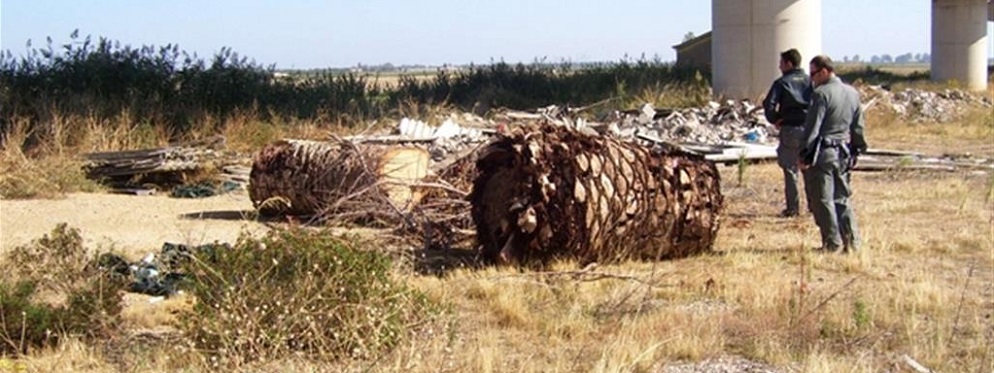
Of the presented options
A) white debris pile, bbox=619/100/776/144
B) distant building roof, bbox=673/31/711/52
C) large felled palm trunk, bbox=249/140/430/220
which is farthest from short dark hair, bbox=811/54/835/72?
distant building roof, bbox=673/31/711/52

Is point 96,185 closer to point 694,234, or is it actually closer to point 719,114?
point 694,234

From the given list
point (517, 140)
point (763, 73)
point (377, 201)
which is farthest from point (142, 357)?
point (763, 73)

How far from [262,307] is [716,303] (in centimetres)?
348

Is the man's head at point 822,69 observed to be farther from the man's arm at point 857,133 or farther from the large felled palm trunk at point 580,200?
the large felled palm trunk at point 580,200

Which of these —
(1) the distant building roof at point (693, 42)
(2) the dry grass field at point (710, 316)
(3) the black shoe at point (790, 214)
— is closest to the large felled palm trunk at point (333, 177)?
(2) the dry grass field at point (710, 316)

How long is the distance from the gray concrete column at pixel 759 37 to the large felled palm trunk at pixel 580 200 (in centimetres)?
1956

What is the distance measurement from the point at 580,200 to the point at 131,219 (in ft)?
21.1

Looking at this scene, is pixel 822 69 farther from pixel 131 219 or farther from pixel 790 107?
pixel 131 219

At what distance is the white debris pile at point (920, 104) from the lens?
3058 centimetres

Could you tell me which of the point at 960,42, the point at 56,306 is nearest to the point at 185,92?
the point at 56,306

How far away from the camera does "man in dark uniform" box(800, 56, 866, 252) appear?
10.8 m

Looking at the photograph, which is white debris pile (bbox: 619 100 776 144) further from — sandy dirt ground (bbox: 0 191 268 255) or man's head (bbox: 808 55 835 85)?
man's head (bbox: 808 55 835 85)

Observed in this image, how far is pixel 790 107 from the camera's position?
13.1m

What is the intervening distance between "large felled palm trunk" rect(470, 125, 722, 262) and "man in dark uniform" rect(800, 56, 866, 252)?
1.00 m
